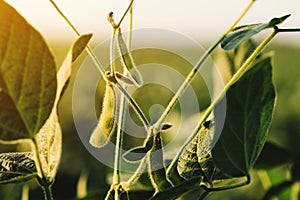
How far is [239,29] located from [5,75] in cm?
27

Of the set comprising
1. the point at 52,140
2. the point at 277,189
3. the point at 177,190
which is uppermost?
the point at 52,140

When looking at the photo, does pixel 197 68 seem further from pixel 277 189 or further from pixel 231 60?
pixel 277 189

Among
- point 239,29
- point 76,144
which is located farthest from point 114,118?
point 76,144

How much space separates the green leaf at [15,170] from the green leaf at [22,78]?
0.22 ft

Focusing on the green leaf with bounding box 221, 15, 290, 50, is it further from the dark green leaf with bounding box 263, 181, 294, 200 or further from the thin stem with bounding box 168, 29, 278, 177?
the dark green leaf with bounding box 263, 181, 294, 200

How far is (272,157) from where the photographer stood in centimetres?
108

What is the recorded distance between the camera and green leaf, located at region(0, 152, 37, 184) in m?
0.65

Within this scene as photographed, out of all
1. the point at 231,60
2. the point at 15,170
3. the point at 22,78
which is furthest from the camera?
the point at 231,60

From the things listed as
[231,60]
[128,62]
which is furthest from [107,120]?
[231,60]

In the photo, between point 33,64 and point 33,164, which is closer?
point 33,64

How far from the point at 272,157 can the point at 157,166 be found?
1.71ft

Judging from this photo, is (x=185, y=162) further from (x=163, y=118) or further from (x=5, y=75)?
(x=5, y=75)

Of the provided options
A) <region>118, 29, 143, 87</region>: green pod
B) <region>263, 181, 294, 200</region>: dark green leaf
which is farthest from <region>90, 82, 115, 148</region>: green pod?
<region>263, 181, 294, 200</region>: dark green leaf

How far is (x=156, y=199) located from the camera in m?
0.58
